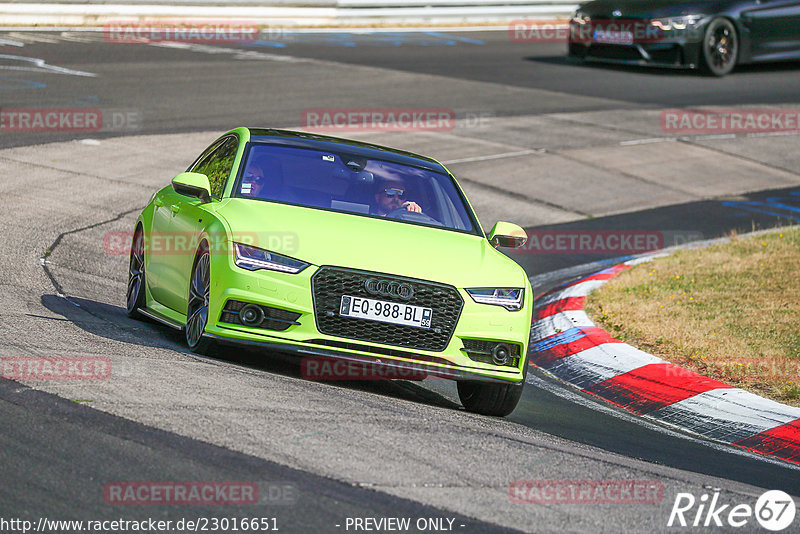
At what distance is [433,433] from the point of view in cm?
601

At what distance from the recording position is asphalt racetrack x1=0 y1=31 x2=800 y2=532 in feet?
16.4

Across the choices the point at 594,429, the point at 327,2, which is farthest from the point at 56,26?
the point at 594,429

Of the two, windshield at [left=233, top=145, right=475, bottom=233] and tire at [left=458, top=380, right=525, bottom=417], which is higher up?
windshield at [left=233, top=145, right=475, bottom=233]

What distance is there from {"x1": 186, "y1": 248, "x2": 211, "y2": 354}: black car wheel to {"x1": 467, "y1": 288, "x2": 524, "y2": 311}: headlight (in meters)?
1.52

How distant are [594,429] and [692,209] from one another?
8.88 metres

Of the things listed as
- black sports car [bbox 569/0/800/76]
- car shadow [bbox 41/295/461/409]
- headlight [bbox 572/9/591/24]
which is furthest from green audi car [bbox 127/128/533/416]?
headlight [bbox 572/9/591/24]

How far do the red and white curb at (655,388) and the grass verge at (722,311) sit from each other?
19 centimetres

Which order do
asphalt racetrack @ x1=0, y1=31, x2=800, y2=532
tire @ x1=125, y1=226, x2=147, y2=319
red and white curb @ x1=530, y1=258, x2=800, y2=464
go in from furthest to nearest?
tire @ x1=125, y1=226, x2=147, y2=319 → red and white curb @ x1=530, y1=258, x2=800, y2=464 → asphalt racetrack @ x1=0, y1=31, x2=800, y2=532

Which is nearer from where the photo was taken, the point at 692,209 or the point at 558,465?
the point at 558,465

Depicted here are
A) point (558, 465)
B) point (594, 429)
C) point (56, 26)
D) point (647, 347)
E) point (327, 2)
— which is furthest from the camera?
point (327, 2)

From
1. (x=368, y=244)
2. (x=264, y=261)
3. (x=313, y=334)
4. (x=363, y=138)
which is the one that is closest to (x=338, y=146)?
(x=368, y=244)

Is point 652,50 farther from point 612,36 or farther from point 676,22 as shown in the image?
point 612,36

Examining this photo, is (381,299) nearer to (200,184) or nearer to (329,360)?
(329,360)

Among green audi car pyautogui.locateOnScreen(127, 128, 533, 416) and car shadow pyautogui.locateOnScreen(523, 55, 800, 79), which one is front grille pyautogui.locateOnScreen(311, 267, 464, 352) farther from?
car shadow pyautogui.locateOnScreen(523, 55, 800, 79)
